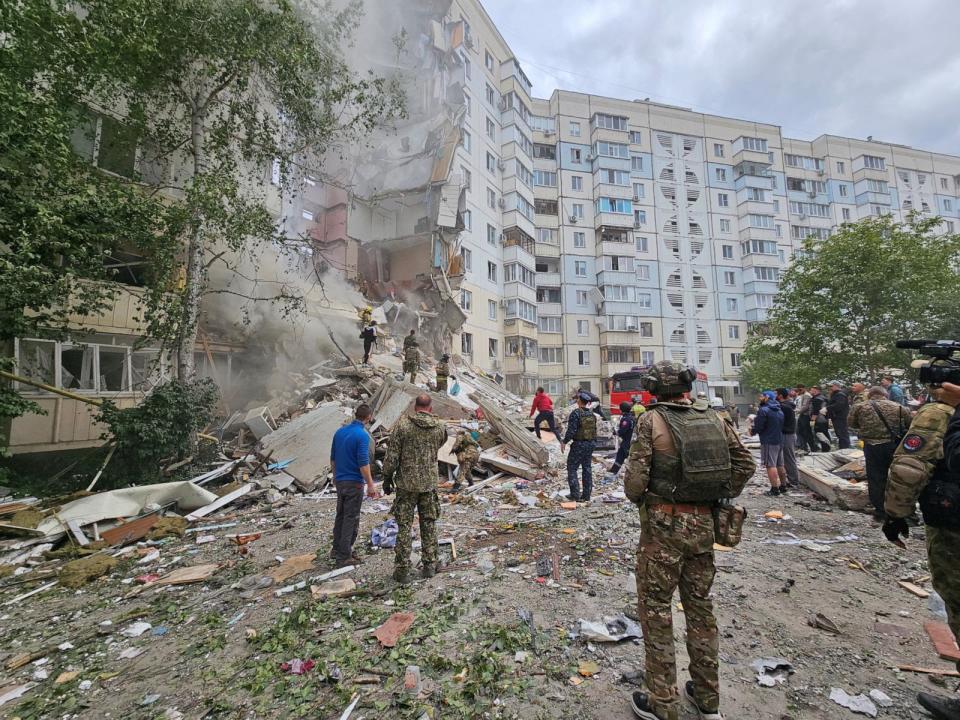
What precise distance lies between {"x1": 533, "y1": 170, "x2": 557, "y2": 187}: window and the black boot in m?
34.8

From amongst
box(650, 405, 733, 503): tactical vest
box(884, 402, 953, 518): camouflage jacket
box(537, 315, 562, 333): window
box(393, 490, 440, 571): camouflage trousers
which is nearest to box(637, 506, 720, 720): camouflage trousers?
box(650, 405, 733, 503): tactical vest

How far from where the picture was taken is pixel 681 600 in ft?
7.33

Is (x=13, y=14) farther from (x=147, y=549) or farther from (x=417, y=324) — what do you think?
(x=417, y=324)

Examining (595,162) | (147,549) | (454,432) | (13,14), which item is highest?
(595,162)

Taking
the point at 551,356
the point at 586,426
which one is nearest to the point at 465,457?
the point at 586,426

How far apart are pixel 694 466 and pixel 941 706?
1771 mm

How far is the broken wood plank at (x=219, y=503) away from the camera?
668 cm

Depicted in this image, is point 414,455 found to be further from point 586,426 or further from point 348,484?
point 586,426

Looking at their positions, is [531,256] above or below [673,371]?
above

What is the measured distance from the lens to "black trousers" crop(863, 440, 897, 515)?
4.56 m

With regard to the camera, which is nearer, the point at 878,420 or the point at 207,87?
the point at 878,420

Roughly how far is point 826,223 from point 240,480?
172ft

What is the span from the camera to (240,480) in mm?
8039

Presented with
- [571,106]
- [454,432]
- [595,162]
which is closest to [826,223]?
[595,162]
